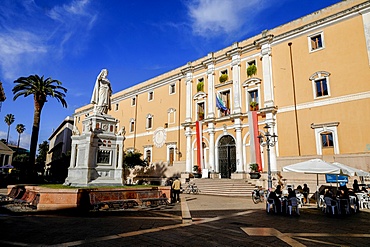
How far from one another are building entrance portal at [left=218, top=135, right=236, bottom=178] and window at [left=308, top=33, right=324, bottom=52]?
32.1ft

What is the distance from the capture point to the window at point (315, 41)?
61.2 feet

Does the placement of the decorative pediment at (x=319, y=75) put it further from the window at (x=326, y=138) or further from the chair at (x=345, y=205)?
the chair at (x=345, y=205)

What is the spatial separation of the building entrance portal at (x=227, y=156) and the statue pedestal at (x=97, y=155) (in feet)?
41.4

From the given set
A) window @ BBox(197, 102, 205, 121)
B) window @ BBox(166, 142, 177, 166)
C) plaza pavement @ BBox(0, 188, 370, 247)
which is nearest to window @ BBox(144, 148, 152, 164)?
window @ BBox(166, 142, 177, 166)

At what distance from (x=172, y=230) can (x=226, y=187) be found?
1277 cm

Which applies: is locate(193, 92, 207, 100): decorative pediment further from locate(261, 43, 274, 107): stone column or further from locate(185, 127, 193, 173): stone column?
locate(261, 43, 274, 107): stone column

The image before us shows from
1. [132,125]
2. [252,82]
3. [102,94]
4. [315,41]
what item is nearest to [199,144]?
[252,82]

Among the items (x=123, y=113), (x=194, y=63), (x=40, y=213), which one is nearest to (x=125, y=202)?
(x=40, y=213)

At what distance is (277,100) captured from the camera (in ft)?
66.6

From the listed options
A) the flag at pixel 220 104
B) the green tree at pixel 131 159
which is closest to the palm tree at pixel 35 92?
the green tree at pixel 131 159

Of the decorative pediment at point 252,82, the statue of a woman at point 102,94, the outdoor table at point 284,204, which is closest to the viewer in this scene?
the outdoor table at point 284,204

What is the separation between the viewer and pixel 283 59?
20.4 meters

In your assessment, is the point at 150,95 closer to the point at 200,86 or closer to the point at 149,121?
the point at 149,121

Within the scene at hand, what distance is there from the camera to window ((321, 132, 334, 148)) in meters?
17.0
